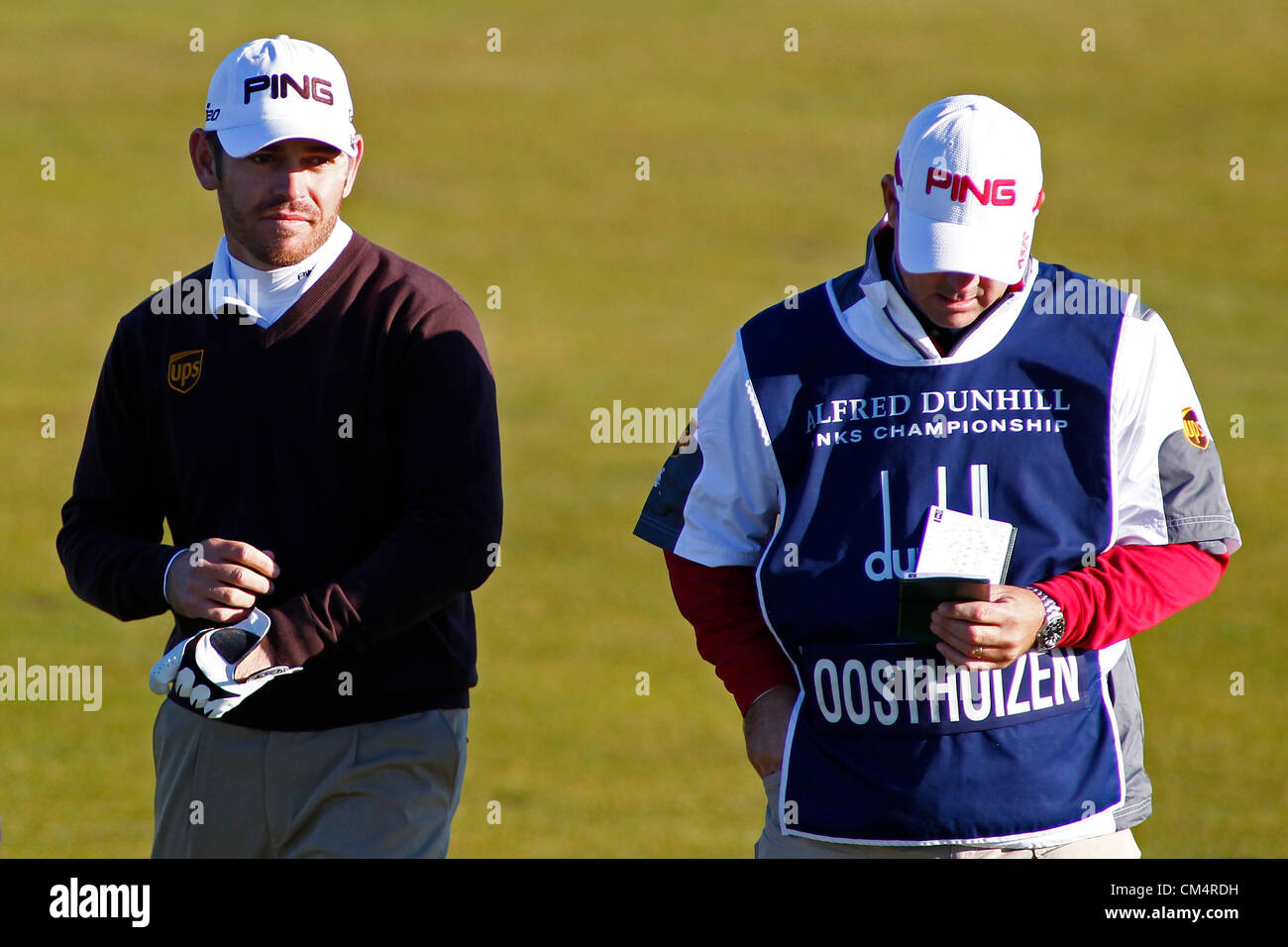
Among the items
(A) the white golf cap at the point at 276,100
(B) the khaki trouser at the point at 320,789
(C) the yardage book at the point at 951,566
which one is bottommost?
(B) the khaki trouser at the point at 320,789

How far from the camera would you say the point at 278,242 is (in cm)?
388

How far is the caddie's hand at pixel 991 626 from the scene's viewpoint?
3.21 metres

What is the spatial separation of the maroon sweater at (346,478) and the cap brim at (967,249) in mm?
980

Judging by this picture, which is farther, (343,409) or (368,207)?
(368,207)

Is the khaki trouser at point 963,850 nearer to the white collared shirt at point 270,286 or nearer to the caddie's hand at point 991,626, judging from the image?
the caddie's hand at point 991,626

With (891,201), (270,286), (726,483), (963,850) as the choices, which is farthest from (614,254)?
(963,850)

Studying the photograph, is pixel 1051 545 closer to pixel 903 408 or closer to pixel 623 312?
pixel 903 408

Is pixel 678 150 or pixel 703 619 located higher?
pixel 678 150

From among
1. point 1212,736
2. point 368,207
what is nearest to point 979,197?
point 1212,736

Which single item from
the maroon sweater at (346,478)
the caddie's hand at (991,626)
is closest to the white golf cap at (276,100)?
the maroon sweater at (346,478)

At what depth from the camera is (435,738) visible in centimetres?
388

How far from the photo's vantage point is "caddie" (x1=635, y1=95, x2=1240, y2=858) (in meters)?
3.36

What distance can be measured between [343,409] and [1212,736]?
7.37 m

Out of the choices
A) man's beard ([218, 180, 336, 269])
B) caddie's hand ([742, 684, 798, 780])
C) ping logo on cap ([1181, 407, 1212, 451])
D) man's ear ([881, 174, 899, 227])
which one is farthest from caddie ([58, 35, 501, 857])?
ping logo on cap ([1181, 407, 1212, 451])
